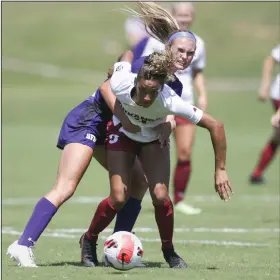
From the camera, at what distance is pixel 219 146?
712 centimetres

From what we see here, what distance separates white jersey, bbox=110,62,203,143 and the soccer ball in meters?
0.79

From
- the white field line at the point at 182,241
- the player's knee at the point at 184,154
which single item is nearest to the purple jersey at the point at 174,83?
the white field line at the point at 182,241

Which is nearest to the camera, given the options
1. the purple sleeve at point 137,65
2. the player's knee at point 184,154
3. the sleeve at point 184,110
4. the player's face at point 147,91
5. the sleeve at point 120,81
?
the player's face at point 147,91

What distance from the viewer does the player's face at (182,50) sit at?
24.0ft

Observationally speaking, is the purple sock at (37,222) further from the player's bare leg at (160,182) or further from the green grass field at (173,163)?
the player's bare leg at (160,182)

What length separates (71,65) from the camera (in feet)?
148

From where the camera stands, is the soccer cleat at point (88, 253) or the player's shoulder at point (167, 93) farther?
the soccer cleat at point (88, 253)

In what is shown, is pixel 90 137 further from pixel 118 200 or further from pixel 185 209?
pixel 185 209

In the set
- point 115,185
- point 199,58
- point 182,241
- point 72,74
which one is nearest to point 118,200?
point 115,185

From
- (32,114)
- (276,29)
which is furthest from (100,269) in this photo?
(276,29)

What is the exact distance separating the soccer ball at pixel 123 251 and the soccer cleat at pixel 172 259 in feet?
1.36

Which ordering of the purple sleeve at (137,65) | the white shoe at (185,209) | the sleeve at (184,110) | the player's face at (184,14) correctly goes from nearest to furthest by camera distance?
1. the sleeve at (184,110)
2. the purple sleeve at (137,65)
3. the player's face at (184,14)
4. the white shoe at (185,209)

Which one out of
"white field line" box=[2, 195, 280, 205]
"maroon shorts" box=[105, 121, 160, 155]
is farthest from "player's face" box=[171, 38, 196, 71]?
"white field line" box=[2, 195, 280, 205]

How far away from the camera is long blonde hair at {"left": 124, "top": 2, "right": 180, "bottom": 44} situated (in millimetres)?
7715
